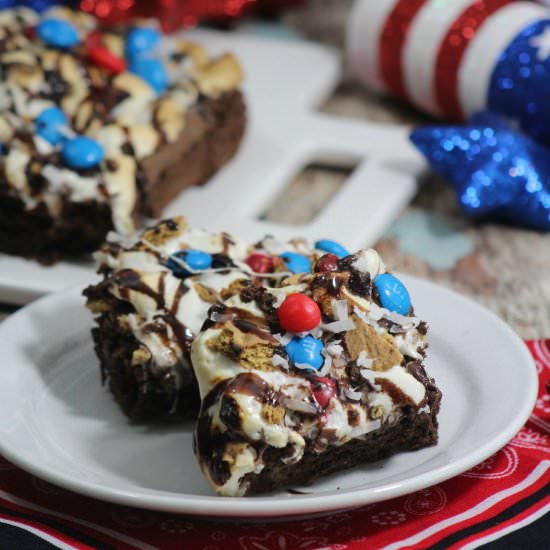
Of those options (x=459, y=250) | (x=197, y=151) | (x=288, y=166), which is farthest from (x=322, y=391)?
(x=288, y=166)

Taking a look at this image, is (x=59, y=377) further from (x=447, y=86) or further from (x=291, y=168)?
(x=447, y=86)

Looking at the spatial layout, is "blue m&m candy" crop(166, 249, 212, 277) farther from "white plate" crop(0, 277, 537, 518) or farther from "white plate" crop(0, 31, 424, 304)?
"white plate" crop(0, 31, 424, 304)

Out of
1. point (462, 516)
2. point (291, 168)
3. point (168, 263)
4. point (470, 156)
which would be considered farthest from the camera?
point (291, 168)

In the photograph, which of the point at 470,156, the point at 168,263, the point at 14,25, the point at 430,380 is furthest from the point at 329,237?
the point at 14,25

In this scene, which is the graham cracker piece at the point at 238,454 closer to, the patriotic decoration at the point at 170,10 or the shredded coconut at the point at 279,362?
the shredded coconut at the point at 279,362

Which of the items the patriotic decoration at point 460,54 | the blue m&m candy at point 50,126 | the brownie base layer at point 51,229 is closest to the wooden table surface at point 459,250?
the brownie base layer at point 51,229

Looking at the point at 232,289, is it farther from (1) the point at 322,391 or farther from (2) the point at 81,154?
(2) the point at 81,154
